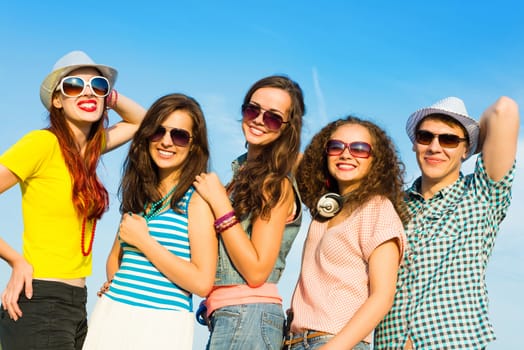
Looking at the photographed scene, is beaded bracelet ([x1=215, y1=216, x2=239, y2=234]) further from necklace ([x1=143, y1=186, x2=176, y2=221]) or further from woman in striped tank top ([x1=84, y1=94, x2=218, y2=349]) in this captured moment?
necklace ([x1=143, y1=186, x2=176, y2=221])

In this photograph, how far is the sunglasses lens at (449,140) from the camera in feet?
17.6

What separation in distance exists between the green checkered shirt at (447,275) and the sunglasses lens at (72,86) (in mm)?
3326

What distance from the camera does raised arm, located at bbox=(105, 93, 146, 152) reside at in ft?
20.5

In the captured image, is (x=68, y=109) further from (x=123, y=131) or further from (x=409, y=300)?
(x=409, y=300)

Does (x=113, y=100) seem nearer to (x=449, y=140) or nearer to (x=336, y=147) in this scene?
(x=336, y=147)

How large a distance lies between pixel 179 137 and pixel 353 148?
153 cm

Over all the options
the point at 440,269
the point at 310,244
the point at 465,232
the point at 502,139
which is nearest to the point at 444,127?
the point at 502,139

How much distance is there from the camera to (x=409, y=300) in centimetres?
486

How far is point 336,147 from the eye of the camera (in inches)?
199

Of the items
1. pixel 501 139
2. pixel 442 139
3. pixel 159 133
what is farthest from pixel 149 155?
pixel 501 139

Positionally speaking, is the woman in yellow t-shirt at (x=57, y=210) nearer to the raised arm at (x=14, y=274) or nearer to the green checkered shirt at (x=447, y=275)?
the raised arm at (x=14, y=274)

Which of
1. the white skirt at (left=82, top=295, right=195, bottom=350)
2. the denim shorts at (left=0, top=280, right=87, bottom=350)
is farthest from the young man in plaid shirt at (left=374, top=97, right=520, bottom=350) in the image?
the denim shorts at (left=0, top=280, right=87, bottom=350)

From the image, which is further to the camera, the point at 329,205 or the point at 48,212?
the point at 48,212

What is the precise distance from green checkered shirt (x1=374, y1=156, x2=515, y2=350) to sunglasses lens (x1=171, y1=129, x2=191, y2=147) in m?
2.12
